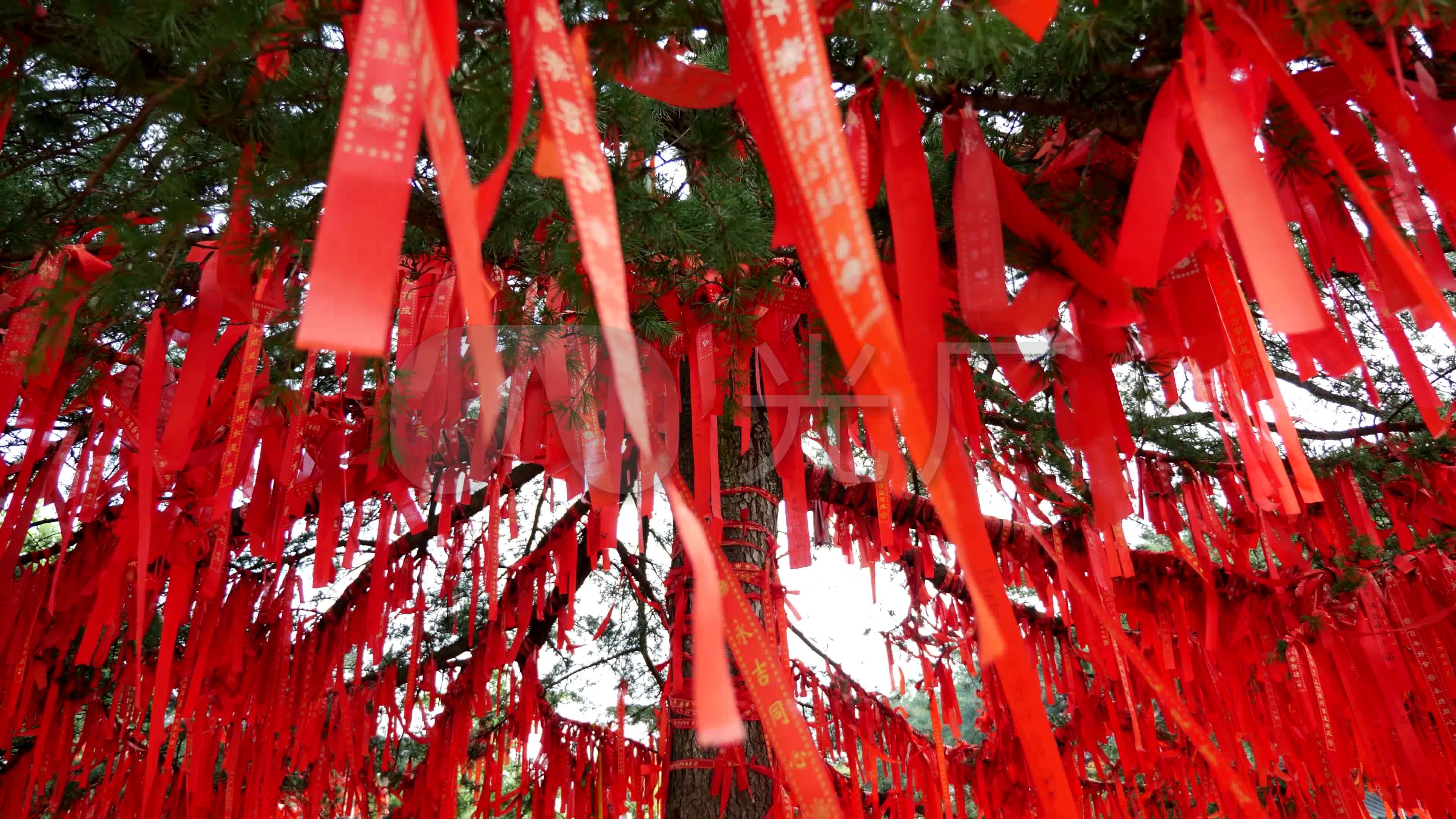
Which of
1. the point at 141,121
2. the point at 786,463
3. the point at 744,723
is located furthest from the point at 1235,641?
the point at 141,121

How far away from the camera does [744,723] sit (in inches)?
77.6

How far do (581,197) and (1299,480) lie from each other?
792 mm

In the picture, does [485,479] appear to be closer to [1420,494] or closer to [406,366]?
[406,366]

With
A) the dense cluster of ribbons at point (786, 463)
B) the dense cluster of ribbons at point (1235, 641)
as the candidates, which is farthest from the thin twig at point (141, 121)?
the dense cluster of ribbons at point (1235, 641)

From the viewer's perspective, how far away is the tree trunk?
1.84 metres

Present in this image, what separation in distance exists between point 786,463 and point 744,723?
1042 mm

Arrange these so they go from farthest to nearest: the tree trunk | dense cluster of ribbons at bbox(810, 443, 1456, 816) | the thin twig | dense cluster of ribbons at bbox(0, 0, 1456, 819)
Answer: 1. dense cluster of ribbons at bbox(810, 443, 1456, 816)
2. the tree trunk
3. the thin twig
4. dense cluster of ribbons at bbox(0, 0, 1456, 819)

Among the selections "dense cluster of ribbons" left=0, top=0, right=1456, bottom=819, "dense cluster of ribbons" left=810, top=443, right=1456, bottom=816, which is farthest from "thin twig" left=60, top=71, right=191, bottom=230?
"dense cluster of ribbons" left=810, top=443, right=1456, bottom=816

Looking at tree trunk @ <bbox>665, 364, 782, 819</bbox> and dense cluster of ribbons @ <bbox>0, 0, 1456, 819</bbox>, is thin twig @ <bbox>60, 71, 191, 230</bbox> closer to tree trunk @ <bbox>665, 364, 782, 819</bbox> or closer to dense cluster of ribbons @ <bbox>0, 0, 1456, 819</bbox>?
dense cluster of ribbons @ <bbox>0, 0, 1456, 819</bbox>

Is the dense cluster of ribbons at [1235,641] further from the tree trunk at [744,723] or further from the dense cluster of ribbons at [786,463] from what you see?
the tree trunk at [744,723]

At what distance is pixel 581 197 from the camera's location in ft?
1.40

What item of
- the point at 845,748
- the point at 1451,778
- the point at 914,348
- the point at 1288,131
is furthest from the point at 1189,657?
the point at 914,348

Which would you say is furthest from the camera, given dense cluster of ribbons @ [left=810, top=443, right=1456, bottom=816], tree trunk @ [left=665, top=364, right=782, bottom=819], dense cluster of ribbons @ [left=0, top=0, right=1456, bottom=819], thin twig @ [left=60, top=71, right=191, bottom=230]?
dense cluster of ribbons @ [left=810, top=443, right=1456, bottom=816]

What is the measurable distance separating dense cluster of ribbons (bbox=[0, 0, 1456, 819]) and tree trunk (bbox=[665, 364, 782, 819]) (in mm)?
34
